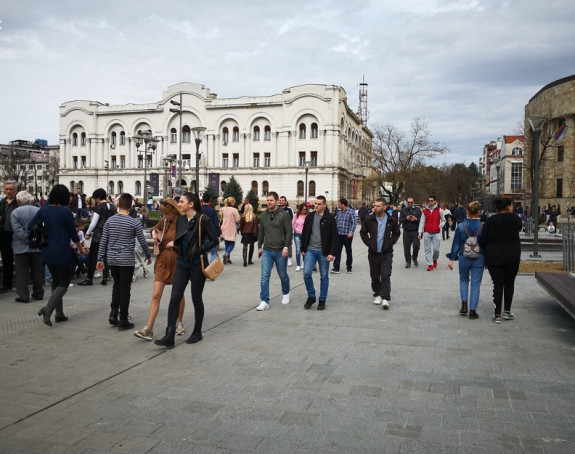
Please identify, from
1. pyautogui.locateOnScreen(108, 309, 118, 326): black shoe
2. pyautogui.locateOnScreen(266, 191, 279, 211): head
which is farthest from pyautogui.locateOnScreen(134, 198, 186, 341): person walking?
pyautogui.locateOnScreen(266, 191, 279, 211): head

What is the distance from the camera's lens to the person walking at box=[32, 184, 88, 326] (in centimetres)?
716

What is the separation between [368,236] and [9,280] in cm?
680

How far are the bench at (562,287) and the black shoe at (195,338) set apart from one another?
15.5ft

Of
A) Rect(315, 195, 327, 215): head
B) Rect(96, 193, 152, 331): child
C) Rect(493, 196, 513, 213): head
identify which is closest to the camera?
Rect(96, 193, 152, 331): child

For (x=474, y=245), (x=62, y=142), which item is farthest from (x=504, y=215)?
(x=62, y=142)

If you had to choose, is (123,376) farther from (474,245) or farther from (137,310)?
(474,245)

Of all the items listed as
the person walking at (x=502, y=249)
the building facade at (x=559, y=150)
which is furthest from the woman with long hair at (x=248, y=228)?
the building facade at (x=559, y=150)

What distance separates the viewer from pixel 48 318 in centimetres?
694

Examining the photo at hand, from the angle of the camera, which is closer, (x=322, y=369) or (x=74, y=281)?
(x=322, y=369)

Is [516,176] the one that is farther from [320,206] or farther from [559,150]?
[320,206]

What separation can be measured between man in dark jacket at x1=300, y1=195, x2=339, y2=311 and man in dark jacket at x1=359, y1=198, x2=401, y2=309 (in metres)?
0.69

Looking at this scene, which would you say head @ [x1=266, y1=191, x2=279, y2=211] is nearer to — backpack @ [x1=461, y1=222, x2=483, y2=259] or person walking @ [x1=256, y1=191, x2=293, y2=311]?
person walking @ [x1=256, y1=191, x2=293, y2=311]

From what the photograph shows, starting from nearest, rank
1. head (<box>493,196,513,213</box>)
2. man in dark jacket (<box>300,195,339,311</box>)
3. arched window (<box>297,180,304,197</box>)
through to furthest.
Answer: head (<box>493,196,513,213</box>) → man in dark jacket (<box>300,195,339,311</box>) → arched window (<box>297,180,304,197</box>)

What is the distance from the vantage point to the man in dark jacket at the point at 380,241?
8.82m
